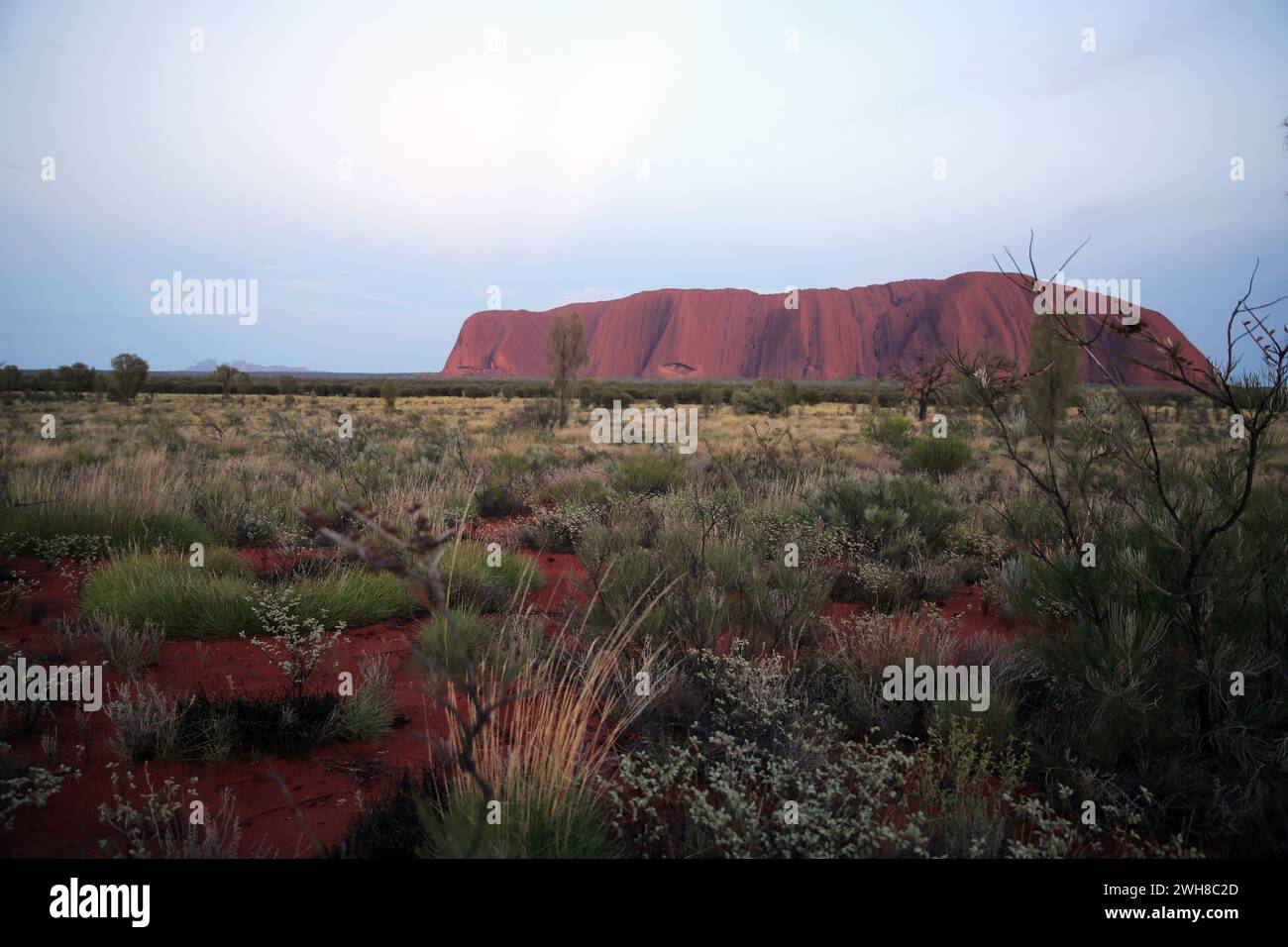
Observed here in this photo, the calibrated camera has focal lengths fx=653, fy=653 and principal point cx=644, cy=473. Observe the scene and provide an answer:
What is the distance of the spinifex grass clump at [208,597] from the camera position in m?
4.04

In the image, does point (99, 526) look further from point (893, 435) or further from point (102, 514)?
point (893, 435)

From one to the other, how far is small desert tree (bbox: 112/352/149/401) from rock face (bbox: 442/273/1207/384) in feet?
205

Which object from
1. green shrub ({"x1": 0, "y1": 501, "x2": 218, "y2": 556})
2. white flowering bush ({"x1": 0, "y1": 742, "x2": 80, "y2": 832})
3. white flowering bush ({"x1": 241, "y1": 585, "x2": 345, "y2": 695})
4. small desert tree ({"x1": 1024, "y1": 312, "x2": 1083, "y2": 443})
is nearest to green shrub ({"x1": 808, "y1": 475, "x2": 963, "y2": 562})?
white flowering bush ({"x1": 241, "y1": 585, "x2": 345, "y2": 695})

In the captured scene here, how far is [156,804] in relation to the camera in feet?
7.47

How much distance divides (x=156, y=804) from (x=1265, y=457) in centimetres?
462

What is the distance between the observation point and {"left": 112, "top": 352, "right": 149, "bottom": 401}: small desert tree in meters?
33.1

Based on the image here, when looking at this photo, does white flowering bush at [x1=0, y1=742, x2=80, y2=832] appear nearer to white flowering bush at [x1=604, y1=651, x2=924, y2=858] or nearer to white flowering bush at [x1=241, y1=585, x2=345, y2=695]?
white flowering bush at [x1=241, y1=585, x2=345, y2=695]

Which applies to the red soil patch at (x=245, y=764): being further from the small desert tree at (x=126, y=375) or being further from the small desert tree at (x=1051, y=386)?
the small desert tree at (x=126, y=375)

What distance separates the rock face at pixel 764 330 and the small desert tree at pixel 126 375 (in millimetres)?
62565

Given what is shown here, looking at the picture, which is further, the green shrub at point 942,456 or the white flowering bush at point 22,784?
the green shrub at point 942,456

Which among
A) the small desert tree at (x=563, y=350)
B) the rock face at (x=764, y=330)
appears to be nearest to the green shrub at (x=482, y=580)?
the small desert tree at (x=563, y=350)

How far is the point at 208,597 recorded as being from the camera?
420cm

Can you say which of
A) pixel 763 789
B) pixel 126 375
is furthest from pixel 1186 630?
pixel 126 375
